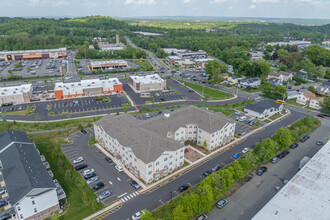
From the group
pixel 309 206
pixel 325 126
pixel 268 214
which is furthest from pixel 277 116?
pixel 268 214

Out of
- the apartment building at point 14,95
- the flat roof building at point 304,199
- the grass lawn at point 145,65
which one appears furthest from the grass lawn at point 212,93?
the apartment building at point 14,95

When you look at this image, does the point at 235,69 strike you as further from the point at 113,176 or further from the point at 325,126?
the point at 113,176

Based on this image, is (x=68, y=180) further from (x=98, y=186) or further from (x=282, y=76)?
(x=282, y=76)

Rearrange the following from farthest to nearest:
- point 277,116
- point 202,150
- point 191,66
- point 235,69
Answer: point 191,66
point 235,69
point 277,116
point 202,150

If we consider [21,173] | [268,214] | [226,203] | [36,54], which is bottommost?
[226,203]

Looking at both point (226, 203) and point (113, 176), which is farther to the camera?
point (113, 176)

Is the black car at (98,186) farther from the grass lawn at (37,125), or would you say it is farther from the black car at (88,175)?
the grass lawn at (37,125)

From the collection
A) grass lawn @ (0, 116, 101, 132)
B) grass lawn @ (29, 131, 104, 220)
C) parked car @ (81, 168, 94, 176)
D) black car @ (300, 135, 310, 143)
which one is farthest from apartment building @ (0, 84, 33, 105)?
black car @ (300, 135, 310, 143)

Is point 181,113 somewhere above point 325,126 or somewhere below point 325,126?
above
